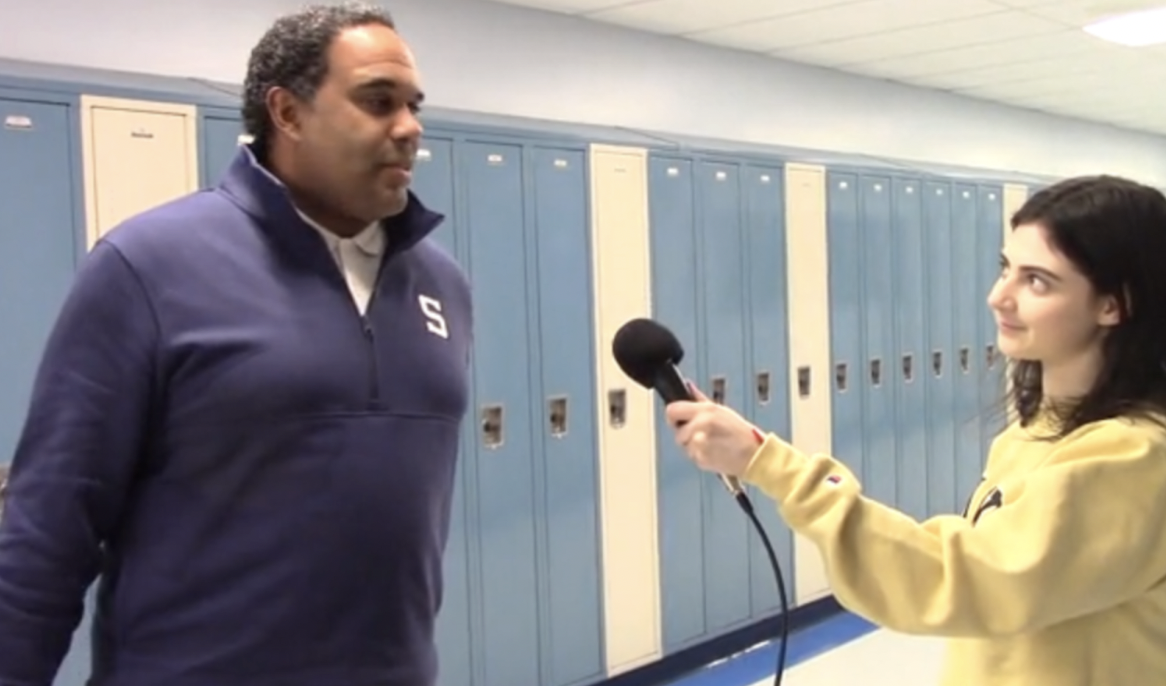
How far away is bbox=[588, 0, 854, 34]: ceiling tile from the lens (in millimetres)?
4512

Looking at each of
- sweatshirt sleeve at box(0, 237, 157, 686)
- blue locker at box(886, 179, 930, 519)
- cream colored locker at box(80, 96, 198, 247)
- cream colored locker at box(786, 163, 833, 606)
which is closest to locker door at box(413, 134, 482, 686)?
cream colored locker at box(80, 96, 198, 247)

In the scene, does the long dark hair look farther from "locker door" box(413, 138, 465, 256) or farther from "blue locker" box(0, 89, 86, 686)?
"locker door" box(413, 138, 465, 256)

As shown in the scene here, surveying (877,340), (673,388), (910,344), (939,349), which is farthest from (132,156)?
(939,349)

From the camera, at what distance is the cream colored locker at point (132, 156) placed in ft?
9.04

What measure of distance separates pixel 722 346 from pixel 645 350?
3.06 metres

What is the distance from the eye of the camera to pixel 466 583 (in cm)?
366

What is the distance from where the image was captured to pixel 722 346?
459cm

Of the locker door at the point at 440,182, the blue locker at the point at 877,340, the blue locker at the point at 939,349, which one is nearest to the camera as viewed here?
the locker door at the point at 440,182

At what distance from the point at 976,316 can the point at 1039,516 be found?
5.26 metres

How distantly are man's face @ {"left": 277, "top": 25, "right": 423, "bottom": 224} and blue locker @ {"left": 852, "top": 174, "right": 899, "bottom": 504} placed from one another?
4.10m

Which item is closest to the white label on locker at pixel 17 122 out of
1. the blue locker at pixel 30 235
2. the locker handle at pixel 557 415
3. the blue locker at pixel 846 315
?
the blue locker at pixel 30 235

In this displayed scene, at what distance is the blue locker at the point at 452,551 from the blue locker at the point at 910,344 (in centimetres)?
269

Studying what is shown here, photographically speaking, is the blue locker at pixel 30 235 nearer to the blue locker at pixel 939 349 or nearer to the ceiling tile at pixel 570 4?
the ceiling tile at pixel 570 4

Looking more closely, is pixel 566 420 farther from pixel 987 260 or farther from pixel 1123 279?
pixel 987 260
